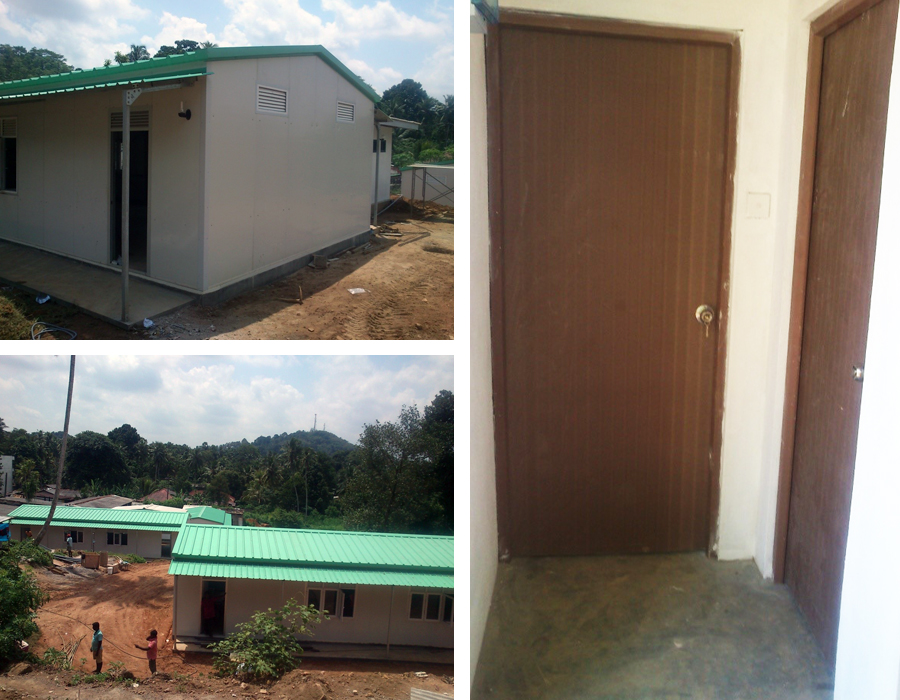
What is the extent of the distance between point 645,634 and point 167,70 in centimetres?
412

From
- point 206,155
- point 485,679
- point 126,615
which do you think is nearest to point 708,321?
point 485,679

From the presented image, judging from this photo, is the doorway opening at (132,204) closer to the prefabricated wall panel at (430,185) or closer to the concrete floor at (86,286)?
the concrete floor at (86,286)

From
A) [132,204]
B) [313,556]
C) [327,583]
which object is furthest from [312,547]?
[132,204]

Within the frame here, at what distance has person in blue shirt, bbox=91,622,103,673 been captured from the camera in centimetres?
217

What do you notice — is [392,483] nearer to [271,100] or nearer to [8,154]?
[271,100]

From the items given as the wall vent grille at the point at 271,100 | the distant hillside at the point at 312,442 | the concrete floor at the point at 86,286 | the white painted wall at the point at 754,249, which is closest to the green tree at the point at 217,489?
the distant hillside at the point at 312,442

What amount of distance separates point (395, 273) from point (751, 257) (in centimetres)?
180

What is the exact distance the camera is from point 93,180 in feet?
17.7

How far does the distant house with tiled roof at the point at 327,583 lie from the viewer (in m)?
2.14

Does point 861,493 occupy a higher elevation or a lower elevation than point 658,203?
lower

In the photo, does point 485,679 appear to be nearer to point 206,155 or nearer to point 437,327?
point 437,327

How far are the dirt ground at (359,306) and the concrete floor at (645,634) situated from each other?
1287mm

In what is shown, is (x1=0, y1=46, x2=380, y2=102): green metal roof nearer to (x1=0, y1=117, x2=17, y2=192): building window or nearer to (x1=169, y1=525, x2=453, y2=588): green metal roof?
(x1=0, y1=117, x2=17, y2=192): building window

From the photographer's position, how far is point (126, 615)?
2.18 metres
